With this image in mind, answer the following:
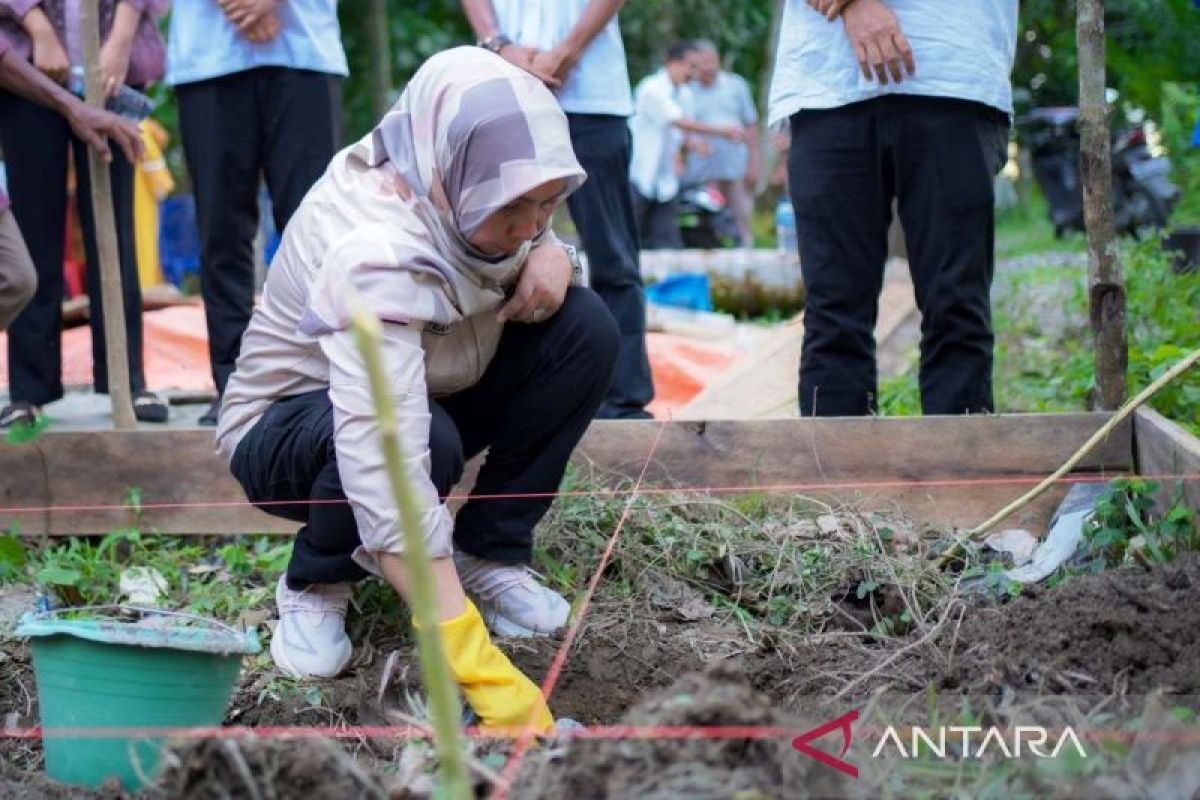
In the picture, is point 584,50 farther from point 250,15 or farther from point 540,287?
point 540,287

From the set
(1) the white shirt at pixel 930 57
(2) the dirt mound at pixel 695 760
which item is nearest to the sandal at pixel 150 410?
(1) the white shirt at pixel 930 57

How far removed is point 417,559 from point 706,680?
529 mm

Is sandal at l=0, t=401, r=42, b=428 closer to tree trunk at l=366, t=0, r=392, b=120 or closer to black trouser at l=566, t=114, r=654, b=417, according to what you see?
black trouser at l=566, t=114, r=654, b=417

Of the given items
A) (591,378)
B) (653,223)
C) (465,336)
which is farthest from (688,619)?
(653,223)

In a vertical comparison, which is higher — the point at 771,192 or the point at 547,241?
the point at 547,241

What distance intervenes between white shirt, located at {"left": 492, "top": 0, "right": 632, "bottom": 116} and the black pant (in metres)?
0.54

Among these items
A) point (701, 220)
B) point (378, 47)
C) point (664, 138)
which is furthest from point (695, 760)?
point (378, 47)

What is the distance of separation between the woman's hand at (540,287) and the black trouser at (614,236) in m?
1.24

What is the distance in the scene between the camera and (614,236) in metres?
3.96

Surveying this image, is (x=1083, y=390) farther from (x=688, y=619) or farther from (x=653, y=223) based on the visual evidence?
(x=653, y=223)

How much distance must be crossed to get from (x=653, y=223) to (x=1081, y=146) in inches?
277

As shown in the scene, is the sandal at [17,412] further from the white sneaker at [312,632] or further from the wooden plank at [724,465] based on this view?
the white sneaker at [312,632]

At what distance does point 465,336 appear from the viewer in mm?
2643

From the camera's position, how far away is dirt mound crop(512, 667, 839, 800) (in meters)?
1.41
